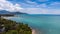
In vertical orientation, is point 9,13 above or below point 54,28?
above

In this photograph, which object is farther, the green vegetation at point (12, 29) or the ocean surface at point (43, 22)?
the ocean surface at point (43, 22)

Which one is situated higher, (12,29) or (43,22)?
(43,22)

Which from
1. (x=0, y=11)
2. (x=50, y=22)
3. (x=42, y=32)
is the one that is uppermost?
(x=0, y=11)

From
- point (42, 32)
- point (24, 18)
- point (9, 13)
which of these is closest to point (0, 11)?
point (9, 13)

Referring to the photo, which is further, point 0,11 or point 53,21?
point 53,21

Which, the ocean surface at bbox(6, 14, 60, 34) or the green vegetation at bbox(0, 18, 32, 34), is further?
the ocean surface at bbox(6, 14, 60, 34)

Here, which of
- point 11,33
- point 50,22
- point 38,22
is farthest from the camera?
point 38,22

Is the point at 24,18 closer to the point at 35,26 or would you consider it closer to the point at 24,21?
the point at 24,21

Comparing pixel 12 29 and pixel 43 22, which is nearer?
pixel 12 29
